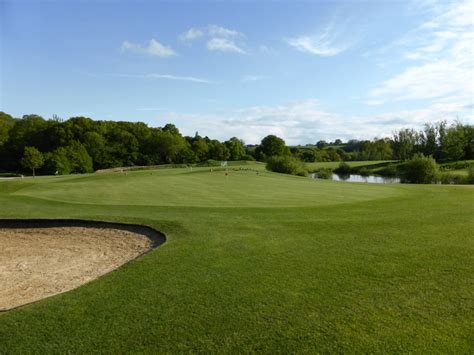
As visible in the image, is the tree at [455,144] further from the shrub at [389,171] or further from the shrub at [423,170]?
the shrub at [423,170]

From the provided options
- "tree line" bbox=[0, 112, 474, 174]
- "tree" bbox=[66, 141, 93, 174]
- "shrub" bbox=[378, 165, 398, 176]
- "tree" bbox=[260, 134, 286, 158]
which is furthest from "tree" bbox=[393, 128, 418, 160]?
"tree" bbox=[66, 141, 93, 174]

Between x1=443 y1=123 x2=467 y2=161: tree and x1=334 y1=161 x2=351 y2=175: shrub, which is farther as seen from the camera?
x1=334 y1=161 x2=351 y2=175: shrub

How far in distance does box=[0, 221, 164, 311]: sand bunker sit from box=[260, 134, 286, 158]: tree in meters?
89.6

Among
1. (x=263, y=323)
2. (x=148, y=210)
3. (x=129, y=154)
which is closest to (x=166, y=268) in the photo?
(x=263, y=323)

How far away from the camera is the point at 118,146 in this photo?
8619 cm

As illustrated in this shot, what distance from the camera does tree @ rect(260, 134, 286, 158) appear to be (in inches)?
3971

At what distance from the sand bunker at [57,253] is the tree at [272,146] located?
89.6 metres

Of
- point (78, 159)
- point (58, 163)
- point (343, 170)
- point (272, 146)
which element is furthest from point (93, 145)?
point (343, 170)

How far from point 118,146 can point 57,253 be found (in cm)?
8038

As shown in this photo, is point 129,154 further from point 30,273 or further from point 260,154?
point 30,273

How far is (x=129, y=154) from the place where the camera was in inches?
3440

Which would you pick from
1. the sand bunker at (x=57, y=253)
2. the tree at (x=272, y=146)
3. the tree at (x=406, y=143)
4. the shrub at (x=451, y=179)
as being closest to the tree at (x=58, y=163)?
the tree at (x=272, y=146)

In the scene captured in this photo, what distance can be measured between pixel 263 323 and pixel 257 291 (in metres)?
1.04

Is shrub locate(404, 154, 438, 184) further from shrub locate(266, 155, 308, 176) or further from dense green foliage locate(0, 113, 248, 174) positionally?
dense green foliage locate(0, 113, 248, 174)
